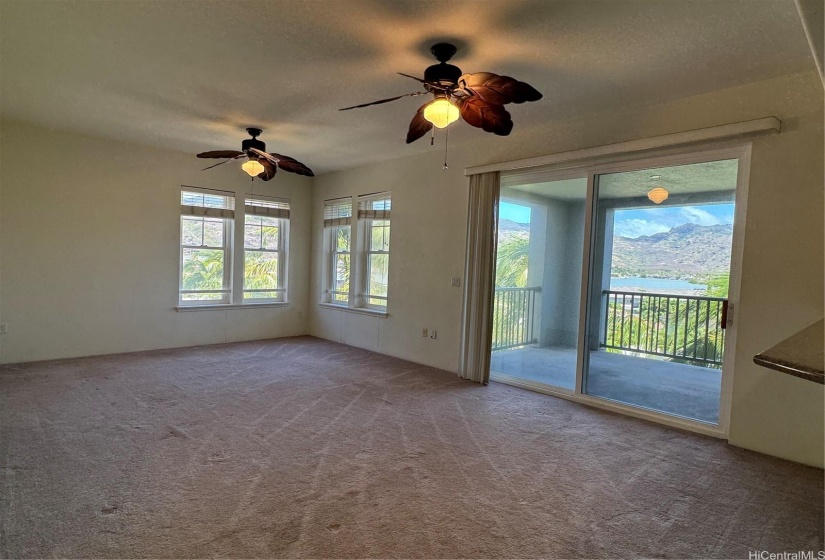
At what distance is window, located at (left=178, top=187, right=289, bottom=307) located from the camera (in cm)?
618

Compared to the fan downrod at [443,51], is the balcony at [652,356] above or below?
below

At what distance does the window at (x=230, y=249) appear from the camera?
6.18 m

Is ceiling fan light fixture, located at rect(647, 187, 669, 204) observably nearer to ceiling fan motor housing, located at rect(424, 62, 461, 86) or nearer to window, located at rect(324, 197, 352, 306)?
ceiling fan motor housing, located at rect(424, 62, 461, 86)

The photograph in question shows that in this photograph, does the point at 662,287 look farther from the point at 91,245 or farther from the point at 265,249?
the point at 91,245

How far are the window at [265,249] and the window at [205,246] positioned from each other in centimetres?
28

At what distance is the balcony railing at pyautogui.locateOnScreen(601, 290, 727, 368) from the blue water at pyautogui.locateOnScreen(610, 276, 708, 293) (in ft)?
0.20

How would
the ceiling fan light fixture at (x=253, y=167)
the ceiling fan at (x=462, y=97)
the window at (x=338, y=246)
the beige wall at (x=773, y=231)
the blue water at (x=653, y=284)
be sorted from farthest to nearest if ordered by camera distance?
1. the window at (x=338, y=246)
2. the ceiling fan light fixture at (x=253, y=167)
3. the blue water at (x=653, y=284)
4. the beige wall at (x=773, y=231)
5. the ceiling fan at (x=462, y=97)

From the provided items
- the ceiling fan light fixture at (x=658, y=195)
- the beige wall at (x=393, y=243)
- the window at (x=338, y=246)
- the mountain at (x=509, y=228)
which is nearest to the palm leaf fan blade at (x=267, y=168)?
the beige wall at (x=393, y=243)

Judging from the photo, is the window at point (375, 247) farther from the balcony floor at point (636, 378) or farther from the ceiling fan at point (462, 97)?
the ceiling fan at point (462, 97)

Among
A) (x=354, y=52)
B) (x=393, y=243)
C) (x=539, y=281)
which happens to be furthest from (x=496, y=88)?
(x=393, y=243)

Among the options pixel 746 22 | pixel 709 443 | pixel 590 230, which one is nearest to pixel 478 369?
pixel 590 230

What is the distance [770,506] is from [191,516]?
10.1ft

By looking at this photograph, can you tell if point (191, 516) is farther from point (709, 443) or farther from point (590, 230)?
point (590, 230)

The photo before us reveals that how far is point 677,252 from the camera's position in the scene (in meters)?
3.74
